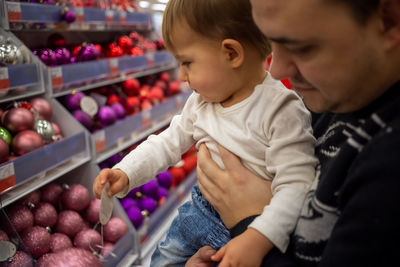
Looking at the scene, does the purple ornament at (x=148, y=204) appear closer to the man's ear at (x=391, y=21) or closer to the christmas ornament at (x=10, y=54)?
the christmas ornament at (x=10, y=54)

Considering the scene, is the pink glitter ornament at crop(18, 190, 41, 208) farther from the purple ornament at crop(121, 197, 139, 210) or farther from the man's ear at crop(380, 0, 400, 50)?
the man's ear at crop(380, 0, 400, 50)

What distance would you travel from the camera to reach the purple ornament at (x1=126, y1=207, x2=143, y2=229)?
7.13ft

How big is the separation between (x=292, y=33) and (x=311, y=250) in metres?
0.44

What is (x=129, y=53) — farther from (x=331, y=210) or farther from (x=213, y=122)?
(x=331, y=210)

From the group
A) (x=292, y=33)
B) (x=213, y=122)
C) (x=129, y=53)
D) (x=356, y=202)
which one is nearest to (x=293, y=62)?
(x=292, y=33)

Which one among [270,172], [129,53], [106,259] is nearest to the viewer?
[270,172]

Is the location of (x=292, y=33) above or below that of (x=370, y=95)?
above

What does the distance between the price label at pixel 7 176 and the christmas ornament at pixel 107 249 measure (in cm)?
59

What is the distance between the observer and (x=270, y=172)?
959mm

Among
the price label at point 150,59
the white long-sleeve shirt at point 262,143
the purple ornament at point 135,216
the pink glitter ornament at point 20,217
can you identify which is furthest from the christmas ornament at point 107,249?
the price label at point 150,59

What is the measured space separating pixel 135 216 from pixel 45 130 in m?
0.78

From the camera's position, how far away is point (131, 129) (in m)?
2.47

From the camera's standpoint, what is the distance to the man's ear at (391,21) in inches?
22.5

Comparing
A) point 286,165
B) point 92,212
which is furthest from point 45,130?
point 286,165
